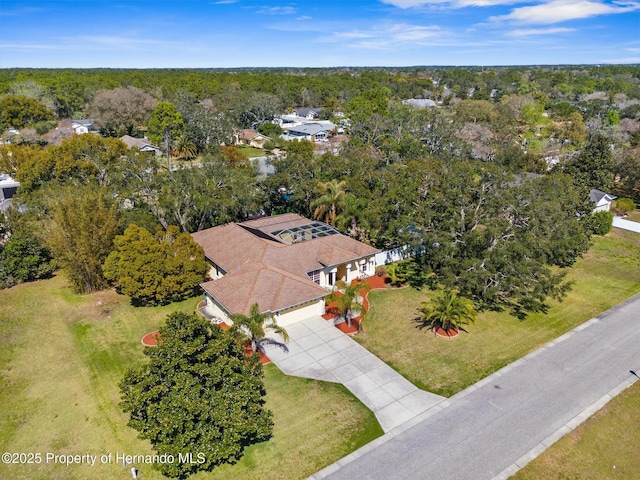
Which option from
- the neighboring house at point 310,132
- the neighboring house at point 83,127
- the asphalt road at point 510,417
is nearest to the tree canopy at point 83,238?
the asphalt road at point 510,417

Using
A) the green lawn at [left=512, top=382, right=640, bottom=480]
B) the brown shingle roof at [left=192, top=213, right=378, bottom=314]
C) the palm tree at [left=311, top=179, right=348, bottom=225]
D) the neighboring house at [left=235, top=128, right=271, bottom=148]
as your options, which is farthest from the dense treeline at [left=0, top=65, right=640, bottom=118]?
the green lawn at [left=512, top=382, right=640, bottom=480]

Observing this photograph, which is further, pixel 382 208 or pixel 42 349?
pixel 382 208

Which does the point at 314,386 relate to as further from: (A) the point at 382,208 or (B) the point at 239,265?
(A) the point at 382,208

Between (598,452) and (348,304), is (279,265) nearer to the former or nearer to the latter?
(348,304)

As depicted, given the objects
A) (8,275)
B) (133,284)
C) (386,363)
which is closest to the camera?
(386,363)

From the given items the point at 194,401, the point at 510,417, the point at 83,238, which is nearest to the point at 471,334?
the point at 510,417

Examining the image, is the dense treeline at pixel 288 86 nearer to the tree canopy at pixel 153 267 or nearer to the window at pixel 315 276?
the tree canopy at pixel 153 267

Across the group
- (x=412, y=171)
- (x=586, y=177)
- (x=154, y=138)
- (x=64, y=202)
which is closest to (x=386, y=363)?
(x=412, y=171)
